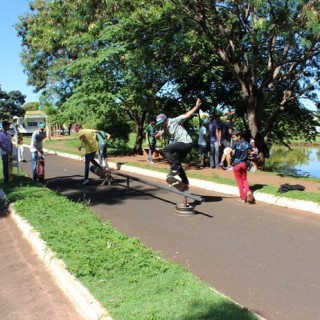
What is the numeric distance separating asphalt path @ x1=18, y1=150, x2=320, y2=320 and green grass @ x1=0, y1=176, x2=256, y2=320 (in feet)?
1.53

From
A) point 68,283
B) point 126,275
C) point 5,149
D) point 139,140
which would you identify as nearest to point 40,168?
point 5,149

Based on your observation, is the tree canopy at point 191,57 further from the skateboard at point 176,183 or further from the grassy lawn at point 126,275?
the grassy lawn at point 126,275

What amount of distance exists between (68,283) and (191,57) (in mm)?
14146

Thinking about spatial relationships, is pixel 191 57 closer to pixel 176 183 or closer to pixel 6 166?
pixel 6 166

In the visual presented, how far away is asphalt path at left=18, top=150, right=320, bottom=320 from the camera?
4.36 m

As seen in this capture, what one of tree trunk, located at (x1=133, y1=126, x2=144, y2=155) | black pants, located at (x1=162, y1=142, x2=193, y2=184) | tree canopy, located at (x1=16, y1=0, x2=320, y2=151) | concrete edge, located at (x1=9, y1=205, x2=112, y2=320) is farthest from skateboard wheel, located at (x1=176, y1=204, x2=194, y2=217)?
tree trunk, located at (x1=133, y1=126, x2=144, y2=155)

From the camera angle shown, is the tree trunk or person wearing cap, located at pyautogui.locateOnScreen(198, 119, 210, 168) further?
the tree trunk

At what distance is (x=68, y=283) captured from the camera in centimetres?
454

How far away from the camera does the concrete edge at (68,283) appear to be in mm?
3801

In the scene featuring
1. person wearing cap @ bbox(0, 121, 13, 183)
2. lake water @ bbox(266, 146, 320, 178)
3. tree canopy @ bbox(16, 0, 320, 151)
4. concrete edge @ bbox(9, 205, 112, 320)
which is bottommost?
lake water @ bbox(266, 146, 320, 178)

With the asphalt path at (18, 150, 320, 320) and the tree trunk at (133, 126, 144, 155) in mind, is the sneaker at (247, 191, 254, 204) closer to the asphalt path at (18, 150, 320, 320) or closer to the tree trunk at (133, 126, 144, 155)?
the asphalt path at (18, 150, 320, 320)

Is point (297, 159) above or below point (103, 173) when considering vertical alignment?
below

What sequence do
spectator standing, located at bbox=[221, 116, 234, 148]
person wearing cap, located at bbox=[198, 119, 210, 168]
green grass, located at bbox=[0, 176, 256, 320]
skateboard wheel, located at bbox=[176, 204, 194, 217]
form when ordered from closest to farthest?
1. green grass, located at bbox=[0, 176, 256, 320]
2. skateboard wheel, located at bbox=[176, 204, 194, 217]
3. spectator standing, located at bbox=[221, 116, 234, 148]
4. person wearing cap, located at bbox=[198, 119, 210, 168]

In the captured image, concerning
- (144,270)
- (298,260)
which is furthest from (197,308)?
(298,260)
